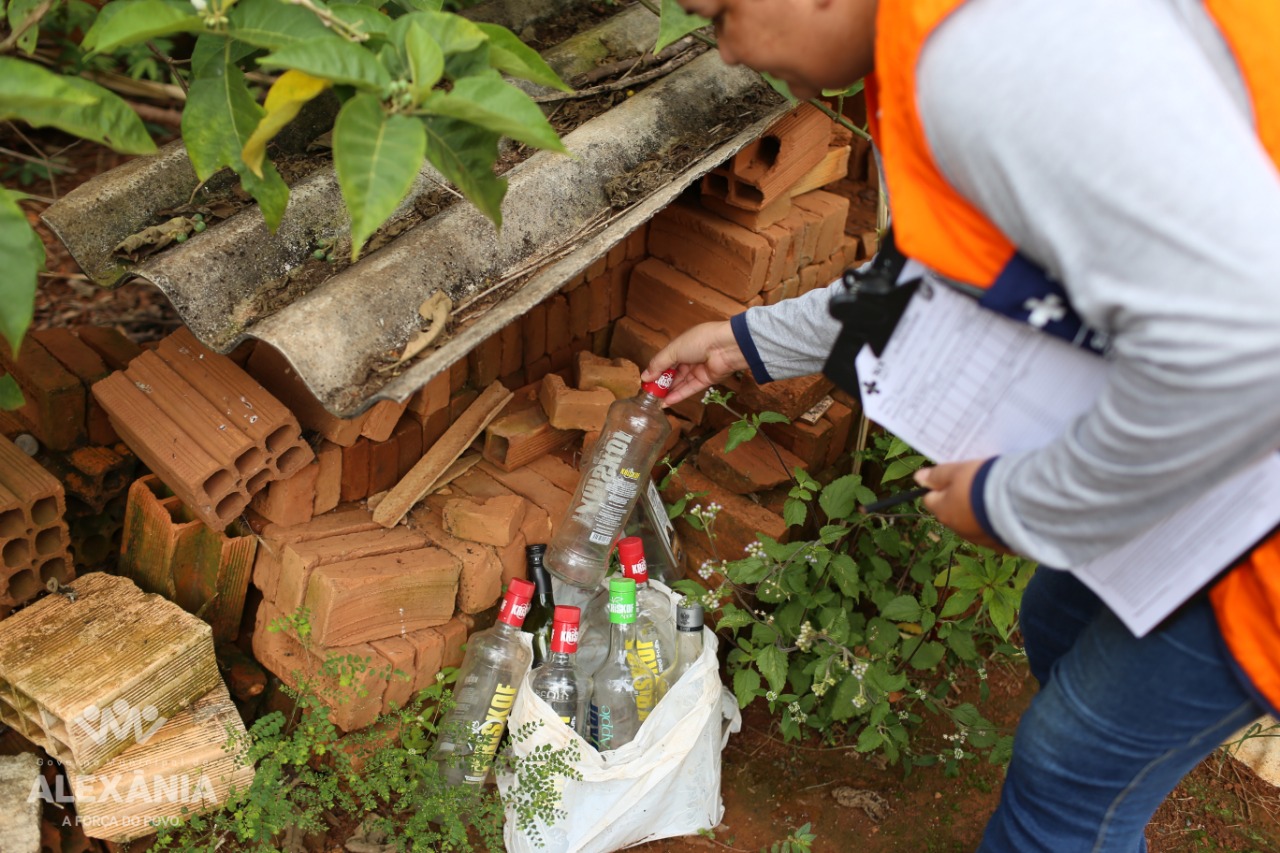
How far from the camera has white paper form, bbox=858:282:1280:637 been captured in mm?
1310

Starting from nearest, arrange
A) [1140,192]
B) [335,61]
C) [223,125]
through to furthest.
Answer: [1140,192] → [335,61] → [223,125]

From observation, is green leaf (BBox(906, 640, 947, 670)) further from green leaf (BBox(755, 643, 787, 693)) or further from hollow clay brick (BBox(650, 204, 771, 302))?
hollow clay brick (BBox(650, 204, 771, 302))

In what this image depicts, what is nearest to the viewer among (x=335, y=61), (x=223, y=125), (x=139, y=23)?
(x=335, y=61)

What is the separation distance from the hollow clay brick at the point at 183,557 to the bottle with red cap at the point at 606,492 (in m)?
0.79

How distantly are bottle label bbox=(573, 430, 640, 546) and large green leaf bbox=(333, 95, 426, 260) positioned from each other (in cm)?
131

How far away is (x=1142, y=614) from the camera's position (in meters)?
1.42

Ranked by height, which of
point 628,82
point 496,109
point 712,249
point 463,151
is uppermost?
point 496,109

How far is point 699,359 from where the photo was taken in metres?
2.23

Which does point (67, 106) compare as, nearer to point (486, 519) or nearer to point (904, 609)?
point (486, 519)

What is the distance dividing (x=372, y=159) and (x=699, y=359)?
0.94 meters

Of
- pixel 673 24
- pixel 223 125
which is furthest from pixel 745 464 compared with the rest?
pixel 223 125

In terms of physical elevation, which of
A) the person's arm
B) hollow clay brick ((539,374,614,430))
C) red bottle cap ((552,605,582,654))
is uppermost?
the person's arm

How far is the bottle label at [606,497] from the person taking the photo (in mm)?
2670

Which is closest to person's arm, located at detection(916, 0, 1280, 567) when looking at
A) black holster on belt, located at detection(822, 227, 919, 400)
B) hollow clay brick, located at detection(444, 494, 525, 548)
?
black holster on belt, located at detection(822, 227, 919, 400)
